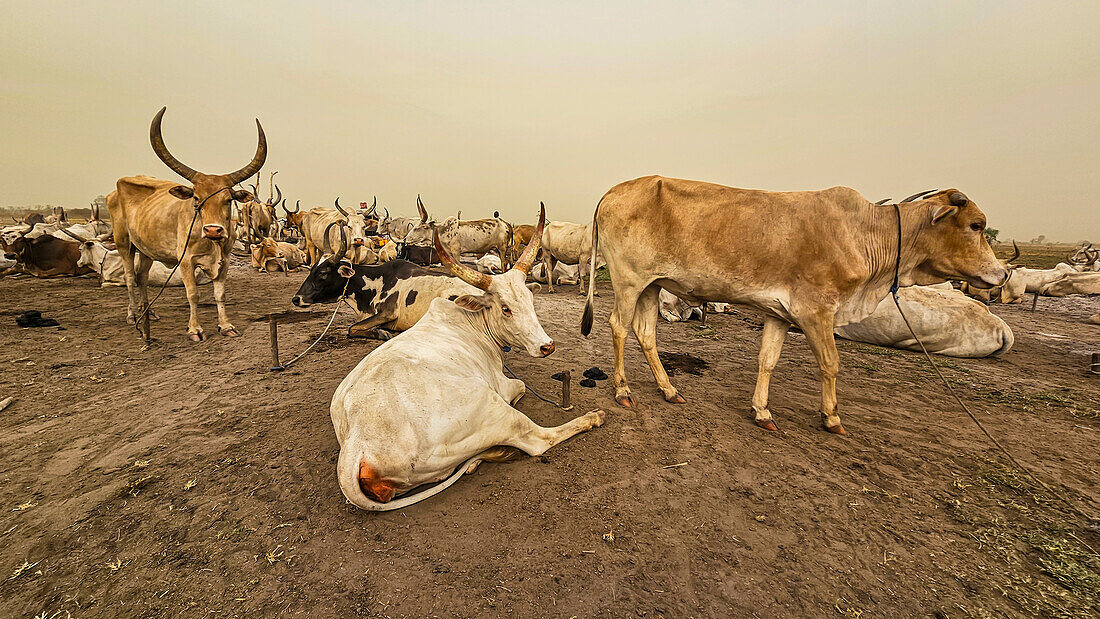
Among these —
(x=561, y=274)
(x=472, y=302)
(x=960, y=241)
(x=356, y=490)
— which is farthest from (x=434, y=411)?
(x=561, y=274)

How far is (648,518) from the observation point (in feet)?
8.60

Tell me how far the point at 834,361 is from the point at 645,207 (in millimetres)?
2336

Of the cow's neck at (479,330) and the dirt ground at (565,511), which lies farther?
the cow's neck at (479,330)

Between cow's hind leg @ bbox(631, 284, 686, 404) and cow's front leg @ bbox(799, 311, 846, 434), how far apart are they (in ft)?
4.41

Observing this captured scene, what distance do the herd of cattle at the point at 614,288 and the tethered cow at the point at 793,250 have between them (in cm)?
1

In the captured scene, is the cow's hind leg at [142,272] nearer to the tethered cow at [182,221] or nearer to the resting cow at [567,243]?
the tethered cow at [182,221]

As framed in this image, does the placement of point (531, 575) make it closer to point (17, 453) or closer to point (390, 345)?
point (390, 345)

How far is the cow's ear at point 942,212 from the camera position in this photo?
3760 millimetres

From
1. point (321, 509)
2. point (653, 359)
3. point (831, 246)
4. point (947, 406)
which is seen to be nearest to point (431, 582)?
point (321, 509)

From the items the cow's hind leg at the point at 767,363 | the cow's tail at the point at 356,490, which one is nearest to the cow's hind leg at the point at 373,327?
the cow's tail at the point at 356,490

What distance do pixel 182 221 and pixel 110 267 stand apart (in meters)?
7.37

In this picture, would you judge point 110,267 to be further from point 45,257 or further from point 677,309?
point 677,309

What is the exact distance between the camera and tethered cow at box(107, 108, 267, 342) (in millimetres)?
5758

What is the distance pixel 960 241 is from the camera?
12.7 ft
